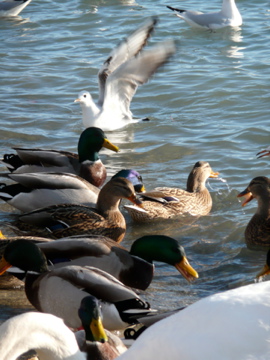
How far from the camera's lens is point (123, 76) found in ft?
33.1

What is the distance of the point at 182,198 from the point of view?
304 inches

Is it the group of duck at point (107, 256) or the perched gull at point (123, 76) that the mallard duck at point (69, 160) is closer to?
the group of duck at point (107, 256)

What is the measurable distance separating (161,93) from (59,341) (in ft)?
27.8

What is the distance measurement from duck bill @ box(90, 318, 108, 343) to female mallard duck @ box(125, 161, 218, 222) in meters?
3.04

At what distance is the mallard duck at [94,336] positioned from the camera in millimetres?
4207

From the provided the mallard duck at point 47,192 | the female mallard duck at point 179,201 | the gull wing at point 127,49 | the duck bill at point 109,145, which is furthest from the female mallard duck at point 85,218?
the gull wing at point 127,49

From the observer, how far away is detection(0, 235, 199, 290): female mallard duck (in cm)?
548

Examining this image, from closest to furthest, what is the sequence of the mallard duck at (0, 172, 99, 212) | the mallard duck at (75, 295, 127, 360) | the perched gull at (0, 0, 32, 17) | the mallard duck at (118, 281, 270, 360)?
the mallard duck at (118, 281, 270, 360) < the mallard duck at (75, 295, 127, 360) < the mallard duck at (0, 172, 99, 212) < the perched gull at (0, 0, 32, 17)

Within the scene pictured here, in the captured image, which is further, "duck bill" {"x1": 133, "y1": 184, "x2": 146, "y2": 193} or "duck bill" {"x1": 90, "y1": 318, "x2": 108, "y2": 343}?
"duck bill" {"x1": 133, "y1": 184, "x2": 146, "y2": 193}

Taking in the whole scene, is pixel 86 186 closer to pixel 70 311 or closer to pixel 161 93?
pixel 70 311

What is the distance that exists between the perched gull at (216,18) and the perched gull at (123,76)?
4727 mm

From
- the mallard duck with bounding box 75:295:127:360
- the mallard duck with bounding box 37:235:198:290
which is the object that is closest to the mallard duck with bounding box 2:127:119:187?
the mallard duck with bounding box 37:235:198:290

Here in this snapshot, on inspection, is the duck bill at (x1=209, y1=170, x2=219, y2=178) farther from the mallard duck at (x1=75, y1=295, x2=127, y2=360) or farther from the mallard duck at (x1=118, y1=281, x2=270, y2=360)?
the mallard duck at (x1=118, y1=281, x2=270, y2=360)

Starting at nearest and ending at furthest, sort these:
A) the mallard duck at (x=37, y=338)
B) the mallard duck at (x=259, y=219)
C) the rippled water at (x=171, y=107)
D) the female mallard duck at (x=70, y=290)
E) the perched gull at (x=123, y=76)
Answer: the mallard duck at (x=37, y=338) < the female mallard duck at (x=70, y=290) < the rippled water at (x=171, y=107) < the mallard duck at (x=259, y=219) < the perched gull at (x=123, y=76)
